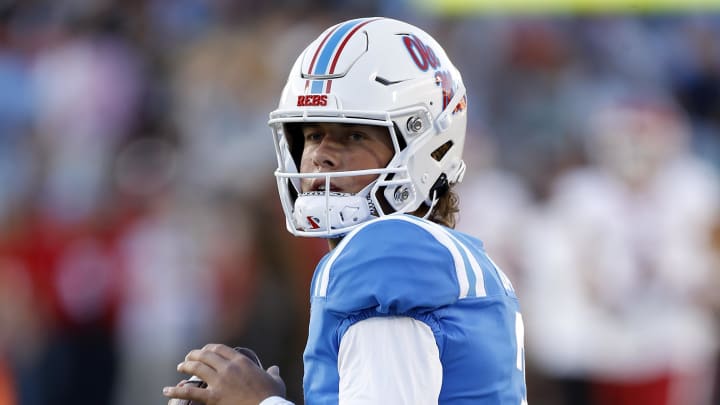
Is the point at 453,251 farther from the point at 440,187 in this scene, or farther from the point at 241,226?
the point at 241,226

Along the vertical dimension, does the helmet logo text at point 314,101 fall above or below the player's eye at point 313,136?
above

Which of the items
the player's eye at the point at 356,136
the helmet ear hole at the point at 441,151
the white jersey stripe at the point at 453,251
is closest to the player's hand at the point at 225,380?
the white jersey stripe at the point at 453,251

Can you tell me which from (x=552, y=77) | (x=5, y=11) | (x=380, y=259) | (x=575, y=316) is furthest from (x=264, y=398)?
(x=5, y=11)

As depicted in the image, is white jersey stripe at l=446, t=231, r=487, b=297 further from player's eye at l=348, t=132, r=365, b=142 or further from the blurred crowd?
the blurred crowd

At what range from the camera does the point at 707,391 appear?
699 cm

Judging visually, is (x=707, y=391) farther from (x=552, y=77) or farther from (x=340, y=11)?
(x=340, y=11)

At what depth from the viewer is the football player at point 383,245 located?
2.25m

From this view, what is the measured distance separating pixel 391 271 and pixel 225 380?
1.49ft

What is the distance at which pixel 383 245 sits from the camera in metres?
2.32

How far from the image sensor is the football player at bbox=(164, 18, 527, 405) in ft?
7.39

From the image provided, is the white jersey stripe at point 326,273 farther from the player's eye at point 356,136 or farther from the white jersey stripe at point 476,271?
the player's eye at point 356,136

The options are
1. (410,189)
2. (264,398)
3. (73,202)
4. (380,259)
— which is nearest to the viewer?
(380,259)

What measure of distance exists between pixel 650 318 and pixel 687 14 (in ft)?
8.90

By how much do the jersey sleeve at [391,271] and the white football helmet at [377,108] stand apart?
0.28 m
